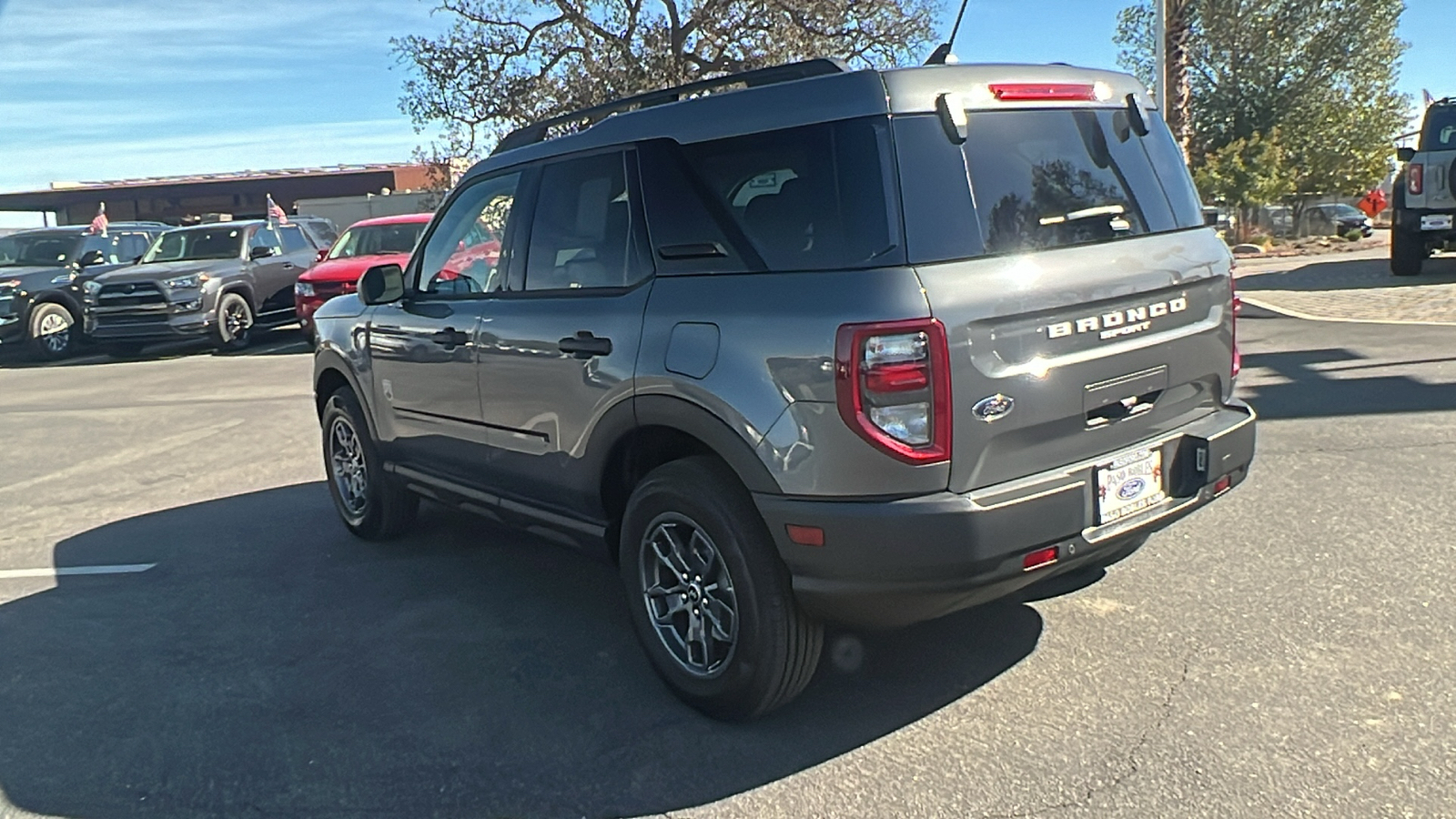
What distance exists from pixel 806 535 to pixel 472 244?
7.97ft

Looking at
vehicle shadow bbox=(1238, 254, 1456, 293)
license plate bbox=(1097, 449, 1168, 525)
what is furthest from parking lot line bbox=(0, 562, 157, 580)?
vehicle shadow bbox=(1238, 254, 1456, 293)

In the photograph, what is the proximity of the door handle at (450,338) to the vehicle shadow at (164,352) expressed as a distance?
1174cm

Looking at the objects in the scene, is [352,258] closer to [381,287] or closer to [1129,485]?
[381,287]

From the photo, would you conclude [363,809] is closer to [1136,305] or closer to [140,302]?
[1136,305]

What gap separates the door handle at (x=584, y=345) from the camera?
3.92 meters

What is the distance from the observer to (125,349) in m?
17.0

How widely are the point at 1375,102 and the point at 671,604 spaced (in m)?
40.1

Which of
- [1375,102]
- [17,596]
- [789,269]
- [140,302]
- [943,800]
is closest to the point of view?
[943,800]

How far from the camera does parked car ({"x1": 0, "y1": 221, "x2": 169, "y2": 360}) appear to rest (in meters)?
16.6

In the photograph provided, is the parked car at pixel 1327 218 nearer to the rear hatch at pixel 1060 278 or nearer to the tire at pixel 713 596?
the rear hatch at pixel 1060 278

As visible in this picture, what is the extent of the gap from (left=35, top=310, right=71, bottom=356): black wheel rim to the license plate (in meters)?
17.2

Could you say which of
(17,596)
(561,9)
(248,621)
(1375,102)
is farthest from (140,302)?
(1375,102)

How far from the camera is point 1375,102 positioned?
3681cm

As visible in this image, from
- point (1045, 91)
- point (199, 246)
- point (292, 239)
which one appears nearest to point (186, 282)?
point (199, 246)
